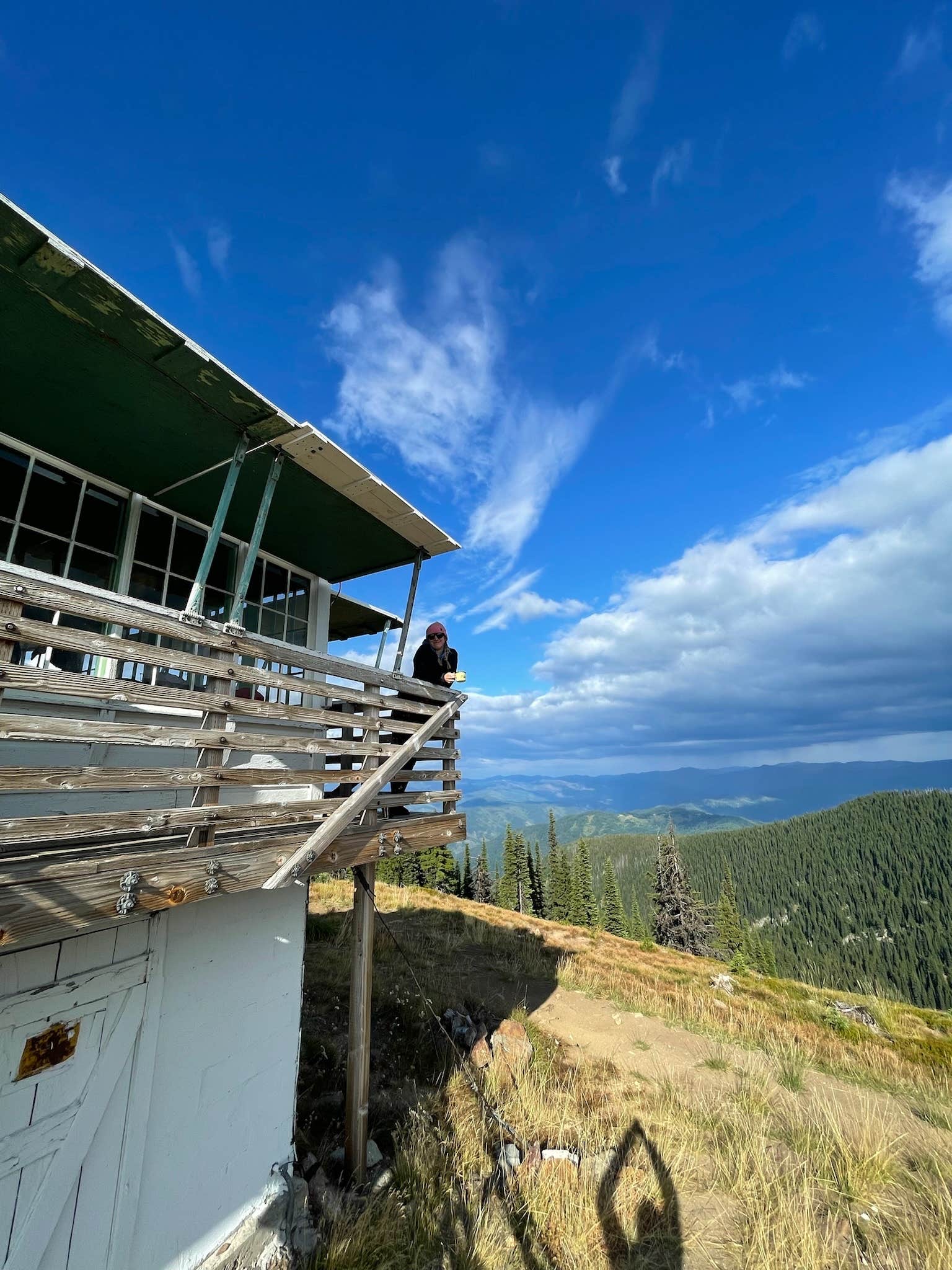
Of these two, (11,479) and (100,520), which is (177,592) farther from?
(11,479)

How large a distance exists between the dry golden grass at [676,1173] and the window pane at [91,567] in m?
7.04

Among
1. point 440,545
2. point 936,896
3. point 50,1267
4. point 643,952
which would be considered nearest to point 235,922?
point 50,1267

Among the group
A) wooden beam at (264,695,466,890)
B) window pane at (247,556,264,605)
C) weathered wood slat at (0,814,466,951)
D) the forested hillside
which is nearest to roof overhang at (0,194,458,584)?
window pane at (247,556,264,605)

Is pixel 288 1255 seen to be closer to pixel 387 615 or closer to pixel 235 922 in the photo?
pixel 235 922

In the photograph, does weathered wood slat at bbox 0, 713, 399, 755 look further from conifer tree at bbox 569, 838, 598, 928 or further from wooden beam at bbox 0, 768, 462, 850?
conifer tree at bbox 569, 838, 598, 928

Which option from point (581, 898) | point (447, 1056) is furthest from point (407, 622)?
point (581, 898)

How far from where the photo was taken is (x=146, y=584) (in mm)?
6680

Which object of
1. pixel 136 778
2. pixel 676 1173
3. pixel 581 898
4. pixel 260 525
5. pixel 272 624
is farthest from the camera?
pixel 581 898

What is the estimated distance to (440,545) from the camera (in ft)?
24.7

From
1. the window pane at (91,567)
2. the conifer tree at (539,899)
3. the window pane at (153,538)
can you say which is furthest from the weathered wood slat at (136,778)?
the conifer tree at (539,899)

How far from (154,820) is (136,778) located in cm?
29

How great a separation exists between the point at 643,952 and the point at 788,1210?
16133mm

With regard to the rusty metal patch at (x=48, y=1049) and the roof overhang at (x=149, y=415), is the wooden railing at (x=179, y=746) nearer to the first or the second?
the rusty metal patch at (x=48, y=1049)

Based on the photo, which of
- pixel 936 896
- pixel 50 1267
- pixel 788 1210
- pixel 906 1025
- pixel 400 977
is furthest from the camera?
pixel 936 896
